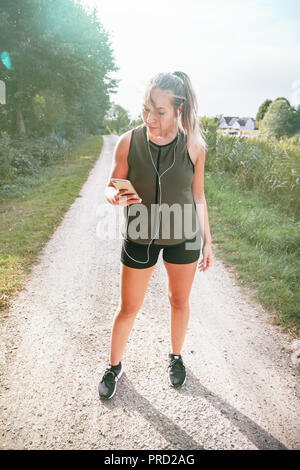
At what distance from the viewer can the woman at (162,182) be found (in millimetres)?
1575

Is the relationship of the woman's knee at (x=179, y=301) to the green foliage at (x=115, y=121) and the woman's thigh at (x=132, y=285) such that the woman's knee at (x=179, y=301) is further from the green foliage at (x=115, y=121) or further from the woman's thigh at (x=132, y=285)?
the green foliage at (x=115, y=121)

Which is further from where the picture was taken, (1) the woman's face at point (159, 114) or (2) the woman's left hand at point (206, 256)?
(2) the woman's left hand at point (206, 256)

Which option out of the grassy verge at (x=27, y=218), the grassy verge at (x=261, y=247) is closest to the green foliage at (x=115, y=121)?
the grassy verge at (x=27, y=218)

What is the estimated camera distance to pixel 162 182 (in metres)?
1.65

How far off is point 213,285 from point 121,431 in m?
2.19

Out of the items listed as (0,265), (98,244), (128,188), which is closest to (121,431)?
(128,188)

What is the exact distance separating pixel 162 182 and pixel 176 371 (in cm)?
152

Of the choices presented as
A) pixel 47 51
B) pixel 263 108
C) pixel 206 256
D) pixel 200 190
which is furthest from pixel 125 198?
pixel 263 108

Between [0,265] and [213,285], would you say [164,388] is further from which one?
[0,265]

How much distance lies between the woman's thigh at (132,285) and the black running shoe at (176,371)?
706 mm

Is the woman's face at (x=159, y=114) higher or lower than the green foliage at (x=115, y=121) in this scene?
lower

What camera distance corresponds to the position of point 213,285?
143 inches

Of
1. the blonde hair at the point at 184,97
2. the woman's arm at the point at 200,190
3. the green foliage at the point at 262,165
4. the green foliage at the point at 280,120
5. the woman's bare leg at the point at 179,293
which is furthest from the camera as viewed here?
the green foliage at the point at 280,120

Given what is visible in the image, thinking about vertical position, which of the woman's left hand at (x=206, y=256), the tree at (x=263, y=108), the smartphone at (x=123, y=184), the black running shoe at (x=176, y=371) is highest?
the tree at (x=263, y=108)
